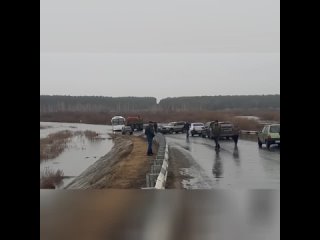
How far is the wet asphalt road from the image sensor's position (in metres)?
7.24

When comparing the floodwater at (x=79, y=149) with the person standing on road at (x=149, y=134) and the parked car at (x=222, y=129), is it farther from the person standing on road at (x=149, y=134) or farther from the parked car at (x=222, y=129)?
the parked car at (x=222, y=129)

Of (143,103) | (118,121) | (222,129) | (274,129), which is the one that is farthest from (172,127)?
(274,129)

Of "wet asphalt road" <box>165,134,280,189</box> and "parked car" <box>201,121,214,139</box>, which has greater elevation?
"parked car" <box>201,121,214,139</box>

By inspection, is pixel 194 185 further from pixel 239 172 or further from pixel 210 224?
pixel 210 224

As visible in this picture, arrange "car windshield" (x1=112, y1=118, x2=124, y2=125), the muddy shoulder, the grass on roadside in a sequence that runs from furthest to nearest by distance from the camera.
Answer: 1. "car windshield" (x1=112, y1=118, x2=124, y2=125)
2. the muddy shoulder
3. the grass on roadside

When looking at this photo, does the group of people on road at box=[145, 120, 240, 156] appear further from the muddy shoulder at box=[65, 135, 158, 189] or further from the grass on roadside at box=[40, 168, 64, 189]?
the grass on roadside at box=[40, 168, 64, 189]

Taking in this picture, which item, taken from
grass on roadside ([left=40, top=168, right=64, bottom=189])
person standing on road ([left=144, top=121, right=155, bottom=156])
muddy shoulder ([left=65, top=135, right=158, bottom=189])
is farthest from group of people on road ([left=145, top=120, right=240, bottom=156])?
grass on roadside ([left=40, top=168, right=64, bottom=189])

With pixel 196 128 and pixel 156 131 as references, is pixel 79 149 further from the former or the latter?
pixel 196 128

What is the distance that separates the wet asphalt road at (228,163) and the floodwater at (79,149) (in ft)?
4.22

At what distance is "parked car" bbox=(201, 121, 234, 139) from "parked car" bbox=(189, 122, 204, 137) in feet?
0.21

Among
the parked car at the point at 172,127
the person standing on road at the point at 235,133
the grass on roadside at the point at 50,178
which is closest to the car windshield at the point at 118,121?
the parked car at the point at 172,127

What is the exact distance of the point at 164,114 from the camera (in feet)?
26.3

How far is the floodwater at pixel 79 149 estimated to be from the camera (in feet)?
25.0
